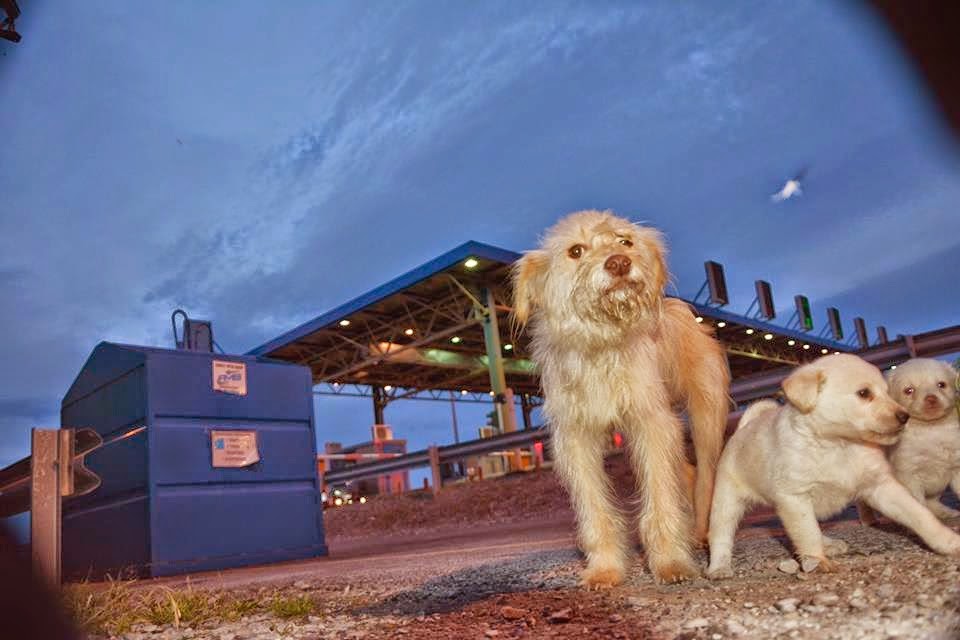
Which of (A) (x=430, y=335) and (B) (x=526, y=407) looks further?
(B) (x=526, y=407)

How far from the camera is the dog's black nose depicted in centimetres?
377

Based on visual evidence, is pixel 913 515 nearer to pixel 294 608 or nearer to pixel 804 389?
pixel 804 389

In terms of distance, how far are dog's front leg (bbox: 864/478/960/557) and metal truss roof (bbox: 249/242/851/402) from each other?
1477 centimetres

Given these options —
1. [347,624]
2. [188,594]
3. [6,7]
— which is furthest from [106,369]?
[347,624]

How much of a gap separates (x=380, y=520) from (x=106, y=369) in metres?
8.12

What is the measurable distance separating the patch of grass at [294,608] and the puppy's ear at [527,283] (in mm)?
1851

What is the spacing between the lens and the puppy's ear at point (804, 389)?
3266 millimetres

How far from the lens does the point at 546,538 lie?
7.01 meters

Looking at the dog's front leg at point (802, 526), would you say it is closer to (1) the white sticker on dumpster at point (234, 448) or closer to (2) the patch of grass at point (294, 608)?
(2) the patch of grass at point (294, 608)

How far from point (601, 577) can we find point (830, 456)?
1.17 metres

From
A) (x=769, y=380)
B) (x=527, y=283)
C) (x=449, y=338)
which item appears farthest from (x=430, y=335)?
(x=527, y=283)

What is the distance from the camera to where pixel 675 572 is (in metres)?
3.56

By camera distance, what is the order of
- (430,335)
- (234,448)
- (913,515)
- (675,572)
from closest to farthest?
(913,515) < (675,572) < (234,448) < (430,335)

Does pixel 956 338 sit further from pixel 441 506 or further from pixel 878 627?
pixel 441 506
